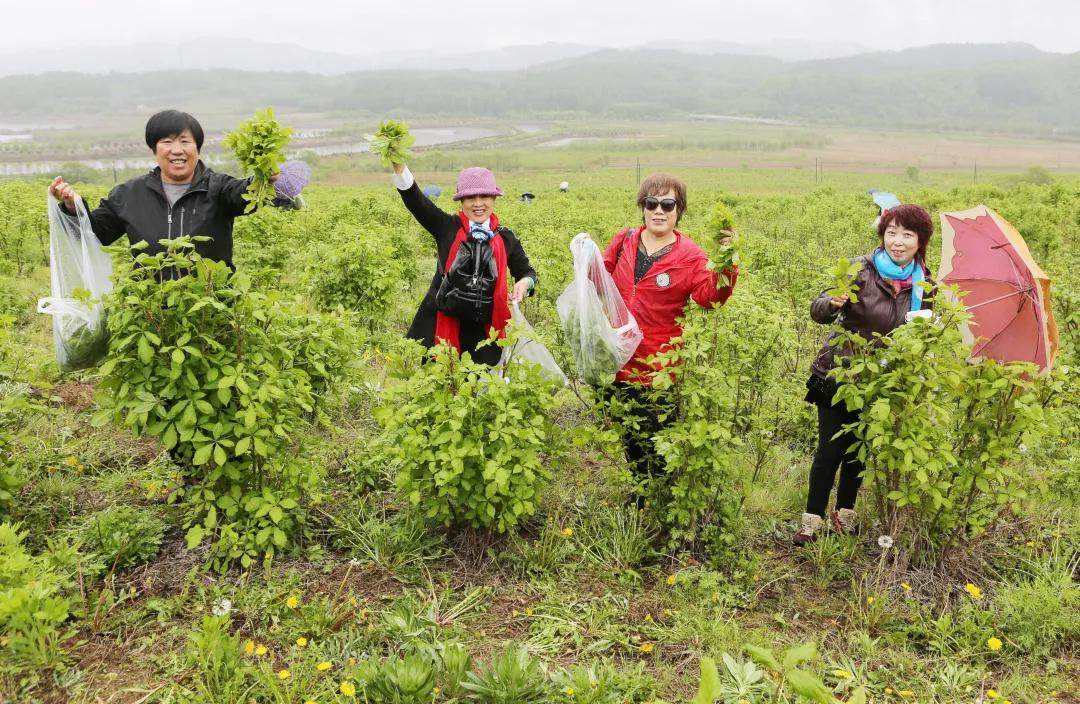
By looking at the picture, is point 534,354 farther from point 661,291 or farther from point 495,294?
point 661,291

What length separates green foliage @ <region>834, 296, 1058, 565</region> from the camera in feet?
9.81

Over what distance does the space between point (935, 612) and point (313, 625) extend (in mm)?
2803

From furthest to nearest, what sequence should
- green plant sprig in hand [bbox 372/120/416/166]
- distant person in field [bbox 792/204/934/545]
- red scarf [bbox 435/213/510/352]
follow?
red scarf [bbox 435/213/510/352] < green plant sprig in hand [bbox 372/120/416/166] < distant person in field [bbox 792/204/934/545]

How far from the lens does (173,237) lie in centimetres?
335

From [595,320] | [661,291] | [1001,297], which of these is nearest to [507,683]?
[595,320]

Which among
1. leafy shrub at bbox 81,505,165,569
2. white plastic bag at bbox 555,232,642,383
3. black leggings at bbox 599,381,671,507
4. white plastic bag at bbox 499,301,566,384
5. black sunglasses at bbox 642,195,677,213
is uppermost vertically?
black sunglasses at bbox 642,195,677,213

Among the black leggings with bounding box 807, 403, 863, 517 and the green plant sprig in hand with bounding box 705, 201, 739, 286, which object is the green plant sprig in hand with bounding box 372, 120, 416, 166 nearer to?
the green plant sprig in hand with bounding box 705, 201, 739, 286

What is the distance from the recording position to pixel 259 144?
307 cm

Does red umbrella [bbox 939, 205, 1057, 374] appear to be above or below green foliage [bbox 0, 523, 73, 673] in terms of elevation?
above

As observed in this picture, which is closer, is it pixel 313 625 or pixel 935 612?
pixel 313 625

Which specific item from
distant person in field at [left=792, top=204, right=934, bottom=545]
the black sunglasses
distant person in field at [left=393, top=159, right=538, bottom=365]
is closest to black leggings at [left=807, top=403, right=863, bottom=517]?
distant person in field at [left=792, top=204, right=934, bottom=545]

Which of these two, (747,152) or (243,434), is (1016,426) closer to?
(243,434)

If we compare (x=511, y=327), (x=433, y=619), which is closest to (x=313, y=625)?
(x=433, y=619)

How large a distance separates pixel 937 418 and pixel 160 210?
143 inches
